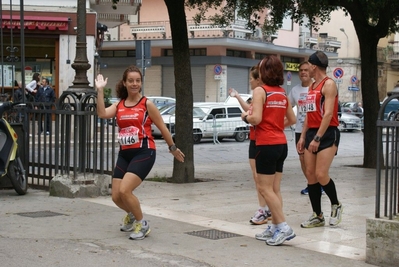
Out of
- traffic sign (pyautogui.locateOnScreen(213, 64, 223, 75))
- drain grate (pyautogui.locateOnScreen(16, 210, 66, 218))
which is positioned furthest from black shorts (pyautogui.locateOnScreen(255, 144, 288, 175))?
traffic sign (pyautogui.locateOnScreen(213, 64, 223, 75))

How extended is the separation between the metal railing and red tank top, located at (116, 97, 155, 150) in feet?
7.72

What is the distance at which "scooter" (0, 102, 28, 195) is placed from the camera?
10.4m

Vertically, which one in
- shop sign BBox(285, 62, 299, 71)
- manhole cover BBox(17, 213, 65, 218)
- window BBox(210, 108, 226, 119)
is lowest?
manhole cover BBox(17, 213, 65, 218)

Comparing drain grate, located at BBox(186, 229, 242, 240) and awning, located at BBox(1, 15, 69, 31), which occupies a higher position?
awning, located at BBox(1, 15, 69, 31)

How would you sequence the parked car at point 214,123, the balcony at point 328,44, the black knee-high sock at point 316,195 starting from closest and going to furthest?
the black knee-high sock at point 316,195, the parked car at point 214,123, the balcony at point 328,44

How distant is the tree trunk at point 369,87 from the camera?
16.7 meters

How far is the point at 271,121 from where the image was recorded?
304 inches

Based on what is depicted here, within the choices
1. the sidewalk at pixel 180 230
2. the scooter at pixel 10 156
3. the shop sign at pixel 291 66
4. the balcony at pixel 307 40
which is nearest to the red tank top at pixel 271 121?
the sidewalk at pixel 180 230

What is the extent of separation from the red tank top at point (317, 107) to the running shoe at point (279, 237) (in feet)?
4.88

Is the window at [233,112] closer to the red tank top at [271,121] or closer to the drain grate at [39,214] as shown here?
the drain grate at [39,214]

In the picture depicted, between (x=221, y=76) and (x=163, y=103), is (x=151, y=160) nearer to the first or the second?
(x=163, y=103)

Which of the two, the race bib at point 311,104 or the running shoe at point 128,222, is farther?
the race bib at point 311,104

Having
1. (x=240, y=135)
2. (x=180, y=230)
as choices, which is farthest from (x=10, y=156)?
(x=240, y=135)

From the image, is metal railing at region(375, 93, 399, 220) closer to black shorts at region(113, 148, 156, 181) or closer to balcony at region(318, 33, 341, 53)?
black shorts at region(113, 148, 156, 181)
